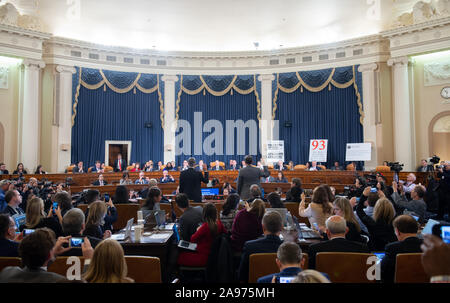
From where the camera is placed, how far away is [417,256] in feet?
7.64

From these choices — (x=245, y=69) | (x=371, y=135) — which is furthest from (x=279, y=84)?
(x=371, y=135)

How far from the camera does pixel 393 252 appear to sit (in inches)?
99.7

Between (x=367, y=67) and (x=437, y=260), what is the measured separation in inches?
472

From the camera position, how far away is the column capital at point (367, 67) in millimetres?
11789

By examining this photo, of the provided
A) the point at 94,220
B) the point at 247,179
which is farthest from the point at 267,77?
the point at 94,220

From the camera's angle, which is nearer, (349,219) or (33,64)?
(349,219)

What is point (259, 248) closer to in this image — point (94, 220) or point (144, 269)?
point (144, 269)

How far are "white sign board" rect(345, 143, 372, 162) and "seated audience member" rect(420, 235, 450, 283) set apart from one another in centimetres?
1082

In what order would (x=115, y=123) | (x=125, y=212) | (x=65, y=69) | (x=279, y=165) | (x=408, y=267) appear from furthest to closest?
1. (x=115, y=123)
2. (x=65, y=69)
3. (x=279, y=165)
4. (x=125, y=212)
5. (x=408, y=267)

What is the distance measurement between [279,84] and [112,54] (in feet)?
21.7

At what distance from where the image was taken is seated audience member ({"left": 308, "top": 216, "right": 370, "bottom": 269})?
2.62 meters

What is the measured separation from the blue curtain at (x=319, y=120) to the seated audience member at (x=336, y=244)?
1051cm

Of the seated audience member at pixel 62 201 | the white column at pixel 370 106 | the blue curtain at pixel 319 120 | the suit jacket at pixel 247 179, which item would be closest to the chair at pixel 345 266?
the seated audience member at pixel 62 201

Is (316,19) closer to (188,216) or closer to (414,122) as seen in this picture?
(414,122)
